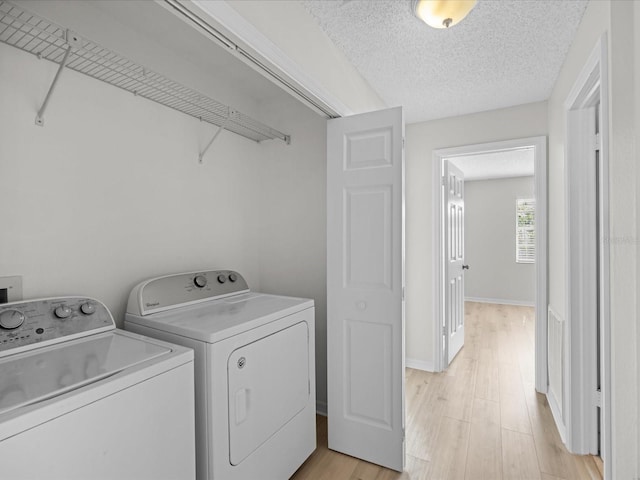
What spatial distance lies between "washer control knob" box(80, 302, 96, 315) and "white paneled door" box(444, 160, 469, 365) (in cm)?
279

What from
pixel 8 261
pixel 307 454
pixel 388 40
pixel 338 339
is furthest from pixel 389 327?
pixel 8 261

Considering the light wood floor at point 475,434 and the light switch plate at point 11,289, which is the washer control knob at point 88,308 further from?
the light wood floor at point 475,434

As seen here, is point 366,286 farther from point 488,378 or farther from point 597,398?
point 488,378

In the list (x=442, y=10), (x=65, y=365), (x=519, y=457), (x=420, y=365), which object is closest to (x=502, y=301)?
(x=420, y=365)

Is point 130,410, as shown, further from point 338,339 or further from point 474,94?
point 474,94

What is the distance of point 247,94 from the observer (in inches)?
98.4

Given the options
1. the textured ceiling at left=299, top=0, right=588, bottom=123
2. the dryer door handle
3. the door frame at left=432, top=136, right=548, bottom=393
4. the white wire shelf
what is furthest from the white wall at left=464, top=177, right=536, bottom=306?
the dryer door handle

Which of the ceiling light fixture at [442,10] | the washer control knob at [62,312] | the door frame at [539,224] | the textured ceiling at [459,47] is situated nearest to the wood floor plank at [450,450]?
the door frame at [539,224]

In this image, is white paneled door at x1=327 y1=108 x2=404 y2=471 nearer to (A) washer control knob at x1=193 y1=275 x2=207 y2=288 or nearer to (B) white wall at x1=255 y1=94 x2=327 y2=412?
(B) white wall at x1=255 y1=94 x2=327 y2=412

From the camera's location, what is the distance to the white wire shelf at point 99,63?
1170 millimetres

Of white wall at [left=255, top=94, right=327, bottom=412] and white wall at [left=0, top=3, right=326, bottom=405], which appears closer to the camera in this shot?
white wall at [left=0, top=3, right=326, bottom=405]

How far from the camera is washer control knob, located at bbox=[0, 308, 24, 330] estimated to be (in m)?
1.14

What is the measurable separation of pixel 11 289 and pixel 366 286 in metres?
1.61

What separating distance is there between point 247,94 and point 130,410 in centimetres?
221
